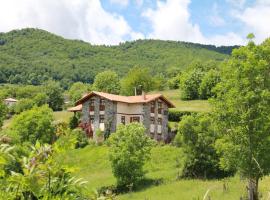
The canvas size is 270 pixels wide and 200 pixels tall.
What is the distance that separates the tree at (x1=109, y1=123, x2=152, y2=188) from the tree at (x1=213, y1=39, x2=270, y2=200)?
21143 mm

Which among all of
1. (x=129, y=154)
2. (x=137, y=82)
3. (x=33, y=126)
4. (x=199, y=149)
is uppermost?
(x=137, y=82)

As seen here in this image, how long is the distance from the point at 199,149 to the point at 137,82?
58710 mm

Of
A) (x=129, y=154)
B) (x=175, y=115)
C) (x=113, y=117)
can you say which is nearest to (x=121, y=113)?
(x=113, y=117)

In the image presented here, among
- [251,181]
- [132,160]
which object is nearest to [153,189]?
[132,160]

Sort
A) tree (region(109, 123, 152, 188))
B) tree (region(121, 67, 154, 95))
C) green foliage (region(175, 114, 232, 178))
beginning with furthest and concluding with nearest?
1. tree (region(121, 67, 154, 95))
2. tree (region(109, 123, 152, 188))
3. green foliage (region(175, 114, 232, 178))

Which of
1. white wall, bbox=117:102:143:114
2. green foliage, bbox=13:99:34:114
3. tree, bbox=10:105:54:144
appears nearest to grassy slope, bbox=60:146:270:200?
tree, bbox=10:105:54:144

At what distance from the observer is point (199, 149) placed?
48.7 meters

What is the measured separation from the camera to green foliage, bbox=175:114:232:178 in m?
48.3

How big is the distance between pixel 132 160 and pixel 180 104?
39730mm

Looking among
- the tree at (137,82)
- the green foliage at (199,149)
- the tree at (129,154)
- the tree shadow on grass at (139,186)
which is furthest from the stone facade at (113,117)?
the tree at (137,82)

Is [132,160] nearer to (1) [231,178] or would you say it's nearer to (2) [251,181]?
(1) [231,178]

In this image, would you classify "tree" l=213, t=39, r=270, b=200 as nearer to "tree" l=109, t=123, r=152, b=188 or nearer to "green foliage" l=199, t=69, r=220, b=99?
"tree" l=109, t=123, r=152, b=188

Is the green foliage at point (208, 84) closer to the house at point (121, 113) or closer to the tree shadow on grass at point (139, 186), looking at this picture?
the house at point (121, 113)

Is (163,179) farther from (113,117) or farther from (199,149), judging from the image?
(113,117)
